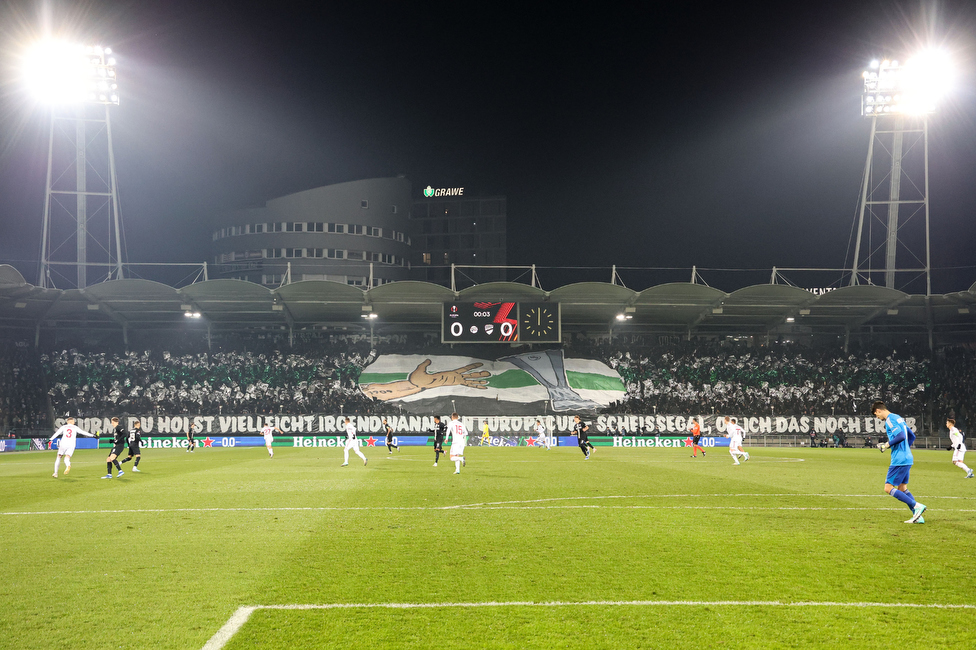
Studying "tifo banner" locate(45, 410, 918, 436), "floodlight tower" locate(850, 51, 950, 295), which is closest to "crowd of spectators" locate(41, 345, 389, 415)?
"tifo banner" locate(45, 410, 918, 436)

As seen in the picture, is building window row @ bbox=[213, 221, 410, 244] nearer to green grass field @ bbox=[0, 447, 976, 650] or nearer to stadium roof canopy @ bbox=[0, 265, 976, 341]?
stadium roof canopy @ bbox=[0, 265, 976, 341]

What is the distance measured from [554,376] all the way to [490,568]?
146 ft

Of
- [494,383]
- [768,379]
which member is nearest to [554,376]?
[494,383]

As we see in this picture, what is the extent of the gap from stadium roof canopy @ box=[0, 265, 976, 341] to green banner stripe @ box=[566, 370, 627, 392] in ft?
15.0

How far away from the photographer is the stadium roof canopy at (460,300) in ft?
153

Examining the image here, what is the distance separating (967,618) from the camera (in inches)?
261

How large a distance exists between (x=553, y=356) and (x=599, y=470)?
3034cm

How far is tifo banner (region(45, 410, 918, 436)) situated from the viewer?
46812 millimetres

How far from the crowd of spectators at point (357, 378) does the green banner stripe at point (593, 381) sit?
32.9 inches

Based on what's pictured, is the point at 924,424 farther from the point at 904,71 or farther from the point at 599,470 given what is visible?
the point at 599,470

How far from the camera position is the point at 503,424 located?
4838cm

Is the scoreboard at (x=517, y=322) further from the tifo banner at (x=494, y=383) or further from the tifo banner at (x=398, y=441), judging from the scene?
the tifo banner at (x=494, y=383)

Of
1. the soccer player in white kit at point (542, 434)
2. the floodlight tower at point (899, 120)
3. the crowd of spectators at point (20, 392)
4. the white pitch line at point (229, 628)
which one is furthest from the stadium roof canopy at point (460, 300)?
the white pitch line at point (229, 628)

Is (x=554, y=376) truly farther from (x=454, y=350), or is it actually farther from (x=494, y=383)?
(x=454, y=350)
